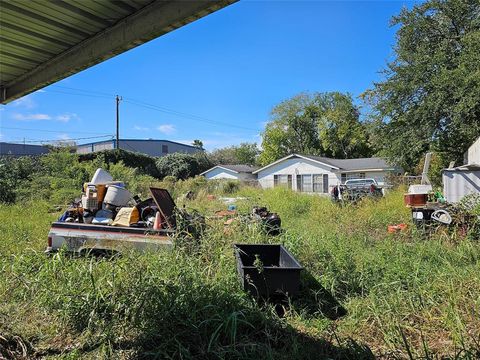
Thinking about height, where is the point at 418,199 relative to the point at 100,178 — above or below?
below

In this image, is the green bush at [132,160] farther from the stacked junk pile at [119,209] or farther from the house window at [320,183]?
the stacked junk pile at [119,209]

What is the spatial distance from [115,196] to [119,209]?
303 mm

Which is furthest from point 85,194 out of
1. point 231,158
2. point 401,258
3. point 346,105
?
A: point 231,158

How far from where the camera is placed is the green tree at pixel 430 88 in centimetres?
1716

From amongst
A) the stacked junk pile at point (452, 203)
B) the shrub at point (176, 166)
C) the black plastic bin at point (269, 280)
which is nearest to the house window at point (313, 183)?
the shrub at point (176, 166)

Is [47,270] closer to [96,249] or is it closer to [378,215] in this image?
[96,249]

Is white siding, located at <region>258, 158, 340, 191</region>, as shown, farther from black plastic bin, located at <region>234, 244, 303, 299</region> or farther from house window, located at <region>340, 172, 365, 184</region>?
black plastic bin, located at <region>234, 244, 303, 299</region>

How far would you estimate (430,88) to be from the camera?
1858 cm

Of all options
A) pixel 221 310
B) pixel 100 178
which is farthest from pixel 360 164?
pixel 221 310

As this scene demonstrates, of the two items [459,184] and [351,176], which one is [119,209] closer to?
[459,184]

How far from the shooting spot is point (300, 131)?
174ft

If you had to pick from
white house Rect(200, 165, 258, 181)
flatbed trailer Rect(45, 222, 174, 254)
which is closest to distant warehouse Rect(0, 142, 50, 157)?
white house Rect(200, 165, 258, 181)

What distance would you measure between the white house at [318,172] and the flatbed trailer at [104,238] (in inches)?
1048

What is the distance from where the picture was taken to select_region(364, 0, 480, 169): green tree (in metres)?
17.2
